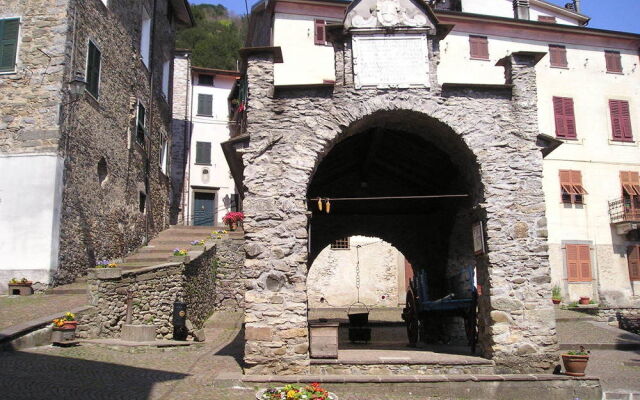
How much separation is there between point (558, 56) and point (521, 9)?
2.99 metres

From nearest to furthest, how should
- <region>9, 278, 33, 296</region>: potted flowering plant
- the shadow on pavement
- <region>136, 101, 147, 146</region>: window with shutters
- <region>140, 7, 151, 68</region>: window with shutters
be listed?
the shadow on pavement → <region>9, 278, 33, 296</region>: potted flowering plant → <region>136, 101, 147, 146</region>: window with shutters → <region>140, 7, 151, 68</region>: window with shutters

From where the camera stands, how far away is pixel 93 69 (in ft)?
45.4

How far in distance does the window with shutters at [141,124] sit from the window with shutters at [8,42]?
4.45 metres

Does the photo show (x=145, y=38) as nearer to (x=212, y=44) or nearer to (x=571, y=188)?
(x=571, y=188)

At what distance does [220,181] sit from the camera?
25406 millimetres

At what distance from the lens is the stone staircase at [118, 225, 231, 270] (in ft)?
44.6

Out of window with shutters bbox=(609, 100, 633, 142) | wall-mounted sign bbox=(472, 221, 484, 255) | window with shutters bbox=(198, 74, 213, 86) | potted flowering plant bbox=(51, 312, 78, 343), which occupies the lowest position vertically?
potted flowering plant bbox=(51, 312, 78, 343)

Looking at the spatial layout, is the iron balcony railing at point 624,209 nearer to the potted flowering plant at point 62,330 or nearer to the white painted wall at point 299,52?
the white painted wall at point 299,52

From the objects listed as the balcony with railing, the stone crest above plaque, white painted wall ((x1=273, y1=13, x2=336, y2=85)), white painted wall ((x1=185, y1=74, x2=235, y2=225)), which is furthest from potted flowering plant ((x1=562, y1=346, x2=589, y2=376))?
white painted wall ((x1=185, y1=74, x2=235, y2=225))

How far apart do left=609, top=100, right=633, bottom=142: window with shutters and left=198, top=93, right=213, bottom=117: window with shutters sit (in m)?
17.6

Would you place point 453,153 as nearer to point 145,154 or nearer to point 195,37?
point 145,154

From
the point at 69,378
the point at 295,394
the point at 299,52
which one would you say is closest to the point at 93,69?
the point at 299,52

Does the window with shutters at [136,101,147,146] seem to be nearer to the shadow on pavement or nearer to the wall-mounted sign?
the shadow on pavement

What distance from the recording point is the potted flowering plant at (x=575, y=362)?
7.20 metres
